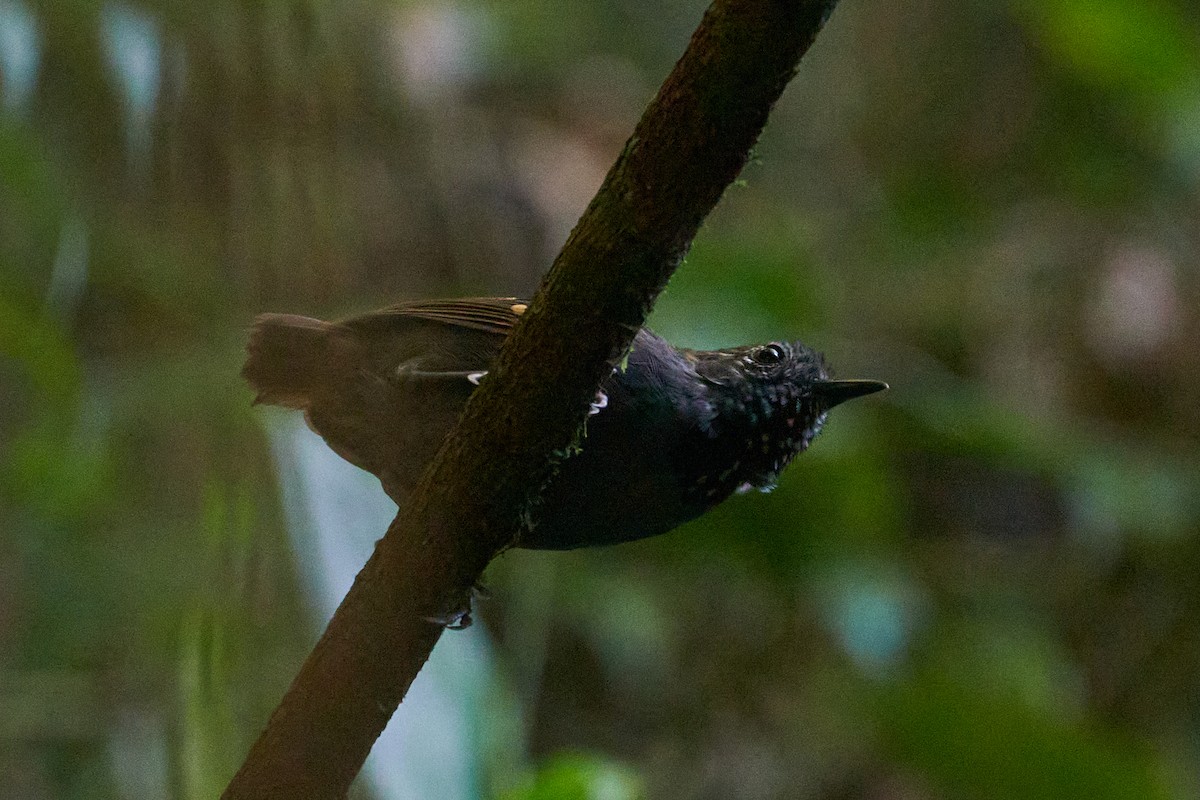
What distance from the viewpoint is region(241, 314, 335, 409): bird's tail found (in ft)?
8.47

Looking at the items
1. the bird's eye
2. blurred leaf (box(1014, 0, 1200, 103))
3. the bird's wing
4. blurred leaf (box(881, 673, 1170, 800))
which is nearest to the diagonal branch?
the bird's wing

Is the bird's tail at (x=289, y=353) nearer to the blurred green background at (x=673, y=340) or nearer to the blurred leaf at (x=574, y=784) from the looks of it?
the blurred green background at (x=673, y=340)

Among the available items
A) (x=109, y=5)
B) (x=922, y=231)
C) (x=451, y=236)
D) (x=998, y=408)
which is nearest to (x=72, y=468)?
(x=109, y=5)

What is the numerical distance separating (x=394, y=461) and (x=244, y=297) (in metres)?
1.35

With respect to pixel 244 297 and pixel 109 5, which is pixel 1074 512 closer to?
pixel 244 297

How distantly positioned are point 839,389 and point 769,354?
17cm

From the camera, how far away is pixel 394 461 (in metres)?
2.40

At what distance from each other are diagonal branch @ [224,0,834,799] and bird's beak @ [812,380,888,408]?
951mm

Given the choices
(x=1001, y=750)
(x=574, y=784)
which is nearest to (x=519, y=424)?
(x=574, y=784)

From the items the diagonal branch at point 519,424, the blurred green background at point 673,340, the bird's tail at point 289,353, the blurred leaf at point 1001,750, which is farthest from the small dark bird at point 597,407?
the blurred leaf at point 1001,750

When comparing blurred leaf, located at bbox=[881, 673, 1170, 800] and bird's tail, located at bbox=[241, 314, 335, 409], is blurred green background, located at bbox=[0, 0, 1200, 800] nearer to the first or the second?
blurred leaf, located at bbox=[881, 673, 1170, 800]

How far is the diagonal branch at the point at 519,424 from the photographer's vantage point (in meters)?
1.54

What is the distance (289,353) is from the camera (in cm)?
259

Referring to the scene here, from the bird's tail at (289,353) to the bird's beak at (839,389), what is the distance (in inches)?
41.3
